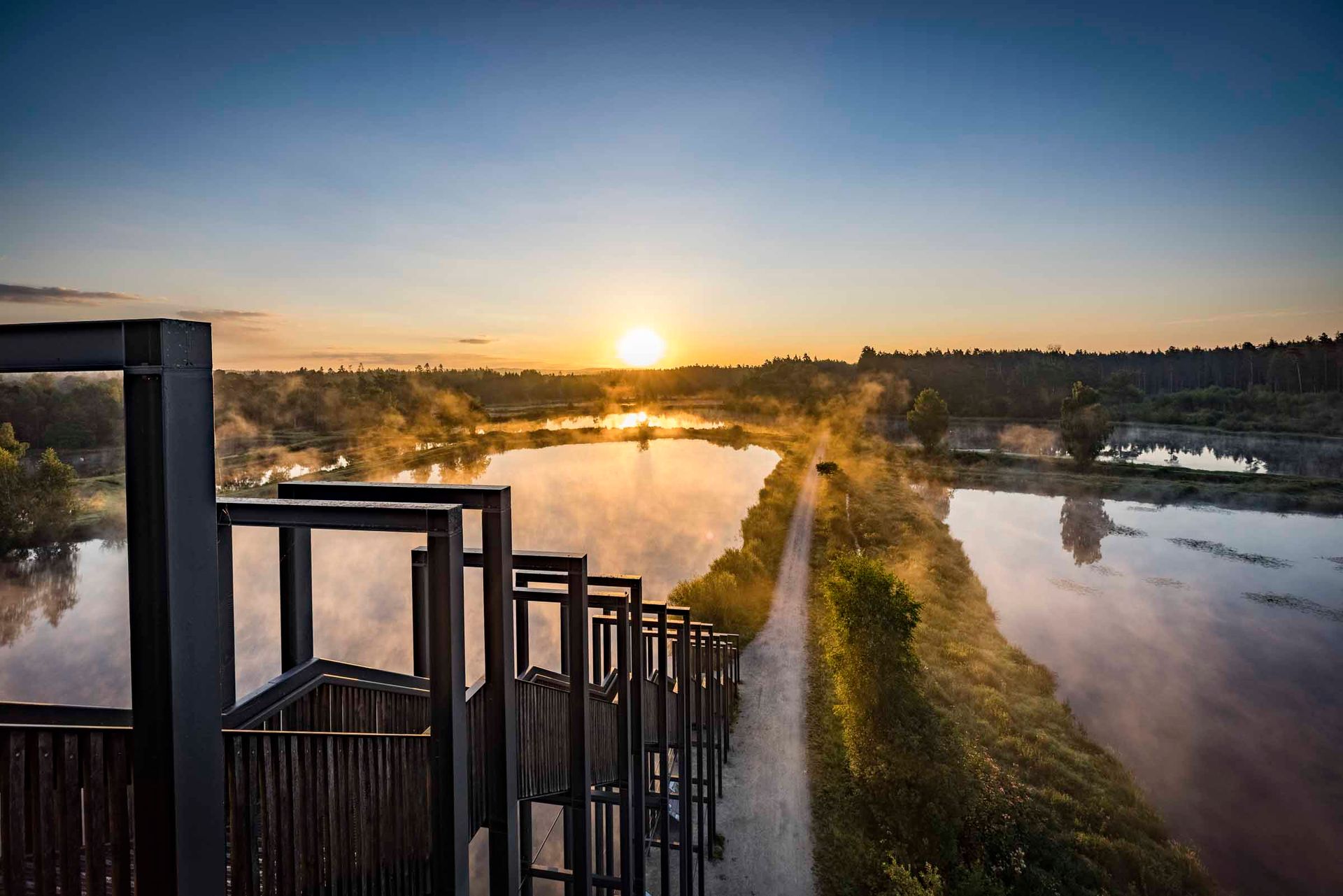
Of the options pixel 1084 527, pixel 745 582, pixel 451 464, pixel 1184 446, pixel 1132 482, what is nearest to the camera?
pixel 745 582

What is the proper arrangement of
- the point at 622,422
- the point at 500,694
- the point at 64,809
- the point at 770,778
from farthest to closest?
the point at 622,422, the point at 770,778, the point at 500,694, the point at 64,809

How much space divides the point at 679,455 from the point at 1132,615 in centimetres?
3725

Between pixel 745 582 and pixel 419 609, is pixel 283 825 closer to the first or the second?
pixel 419 609

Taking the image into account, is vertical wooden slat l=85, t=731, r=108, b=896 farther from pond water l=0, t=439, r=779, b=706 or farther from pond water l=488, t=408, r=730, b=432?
pond water l=488, t=408, r=730, b=432

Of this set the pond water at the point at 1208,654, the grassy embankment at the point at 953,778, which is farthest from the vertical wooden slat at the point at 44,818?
the pond water at the point at 1208,654

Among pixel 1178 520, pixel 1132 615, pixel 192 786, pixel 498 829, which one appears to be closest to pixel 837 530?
pixel 1132 615

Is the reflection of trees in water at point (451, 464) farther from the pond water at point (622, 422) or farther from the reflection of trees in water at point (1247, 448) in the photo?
the reflection of trees in water at point (1247, 448)

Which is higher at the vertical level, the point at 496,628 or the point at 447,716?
the point at 496,628

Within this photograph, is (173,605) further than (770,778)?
No

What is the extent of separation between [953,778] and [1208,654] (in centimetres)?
1726

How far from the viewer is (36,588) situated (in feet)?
64.2

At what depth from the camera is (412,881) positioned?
405cm

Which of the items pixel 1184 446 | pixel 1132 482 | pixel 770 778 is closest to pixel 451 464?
pixel 770 778

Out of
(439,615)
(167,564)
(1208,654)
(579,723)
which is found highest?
(167,564)
